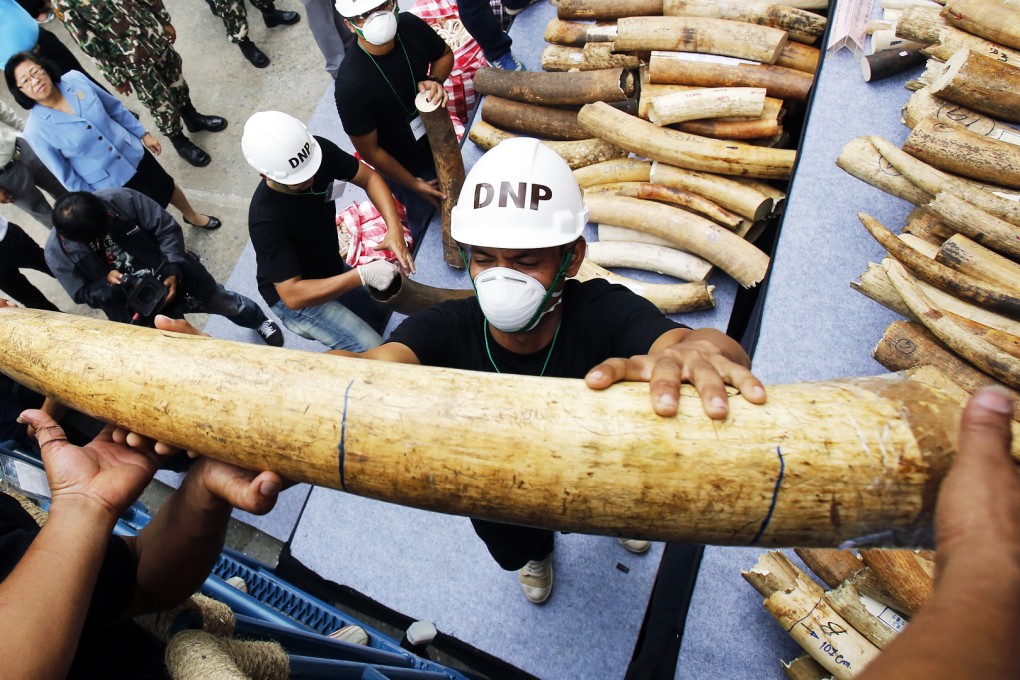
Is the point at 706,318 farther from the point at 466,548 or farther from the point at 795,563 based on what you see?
the point at 466,548

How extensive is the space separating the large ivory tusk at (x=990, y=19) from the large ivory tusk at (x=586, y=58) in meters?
1.73

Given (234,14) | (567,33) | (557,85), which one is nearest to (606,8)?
(567,33)

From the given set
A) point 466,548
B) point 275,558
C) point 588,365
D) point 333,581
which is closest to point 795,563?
point 588,365

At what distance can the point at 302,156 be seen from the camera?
3.39 metres

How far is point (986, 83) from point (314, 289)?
342cm

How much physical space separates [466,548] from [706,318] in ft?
5.91

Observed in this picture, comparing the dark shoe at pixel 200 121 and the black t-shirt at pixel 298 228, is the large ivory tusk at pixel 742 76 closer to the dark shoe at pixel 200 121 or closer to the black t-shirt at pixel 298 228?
the black t-shirt at pixel 298 228

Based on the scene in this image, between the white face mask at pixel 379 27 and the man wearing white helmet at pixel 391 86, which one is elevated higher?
the white face mask at pixel 379 27

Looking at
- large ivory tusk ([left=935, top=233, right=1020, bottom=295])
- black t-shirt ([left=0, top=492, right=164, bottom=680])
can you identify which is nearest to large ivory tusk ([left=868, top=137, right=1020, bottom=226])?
large ivory tusk ([left=935, top=233, right=1020, bottom=295])

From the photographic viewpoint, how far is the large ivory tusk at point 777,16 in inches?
161

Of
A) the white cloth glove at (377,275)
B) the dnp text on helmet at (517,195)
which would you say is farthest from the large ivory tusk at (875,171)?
the white cloth glove at (377,275)

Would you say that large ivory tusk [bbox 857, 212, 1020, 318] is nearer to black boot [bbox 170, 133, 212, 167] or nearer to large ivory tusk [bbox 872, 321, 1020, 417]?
large ivory tusk [bbox 872, 321, 1020, 417]

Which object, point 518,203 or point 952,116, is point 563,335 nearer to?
point 518,203

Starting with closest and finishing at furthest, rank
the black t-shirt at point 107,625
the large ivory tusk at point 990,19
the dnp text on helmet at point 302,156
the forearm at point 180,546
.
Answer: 1. the black t-shirt at point 107,625
2. the forearm at point 180,546
3. the large ivory tusk at point 990,19
4. the dnp text on helmet at point 302,156
